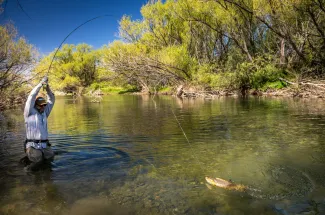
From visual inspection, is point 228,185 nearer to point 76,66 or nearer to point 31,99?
point 31,99

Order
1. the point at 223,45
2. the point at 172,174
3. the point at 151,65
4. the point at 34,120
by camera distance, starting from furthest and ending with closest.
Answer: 1. the point at 223,45
2. the point at 151,65
3. the point at 34,120
4. the point at 172,174

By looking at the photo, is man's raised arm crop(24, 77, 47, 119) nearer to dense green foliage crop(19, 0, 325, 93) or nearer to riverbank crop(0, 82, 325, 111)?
dense green foliage crop(19, 0, 325, 93)

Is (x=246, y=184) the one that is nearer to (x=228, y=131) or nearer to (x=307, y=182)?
(x=307, y=182)

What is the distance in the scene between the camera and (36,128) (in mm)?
7254

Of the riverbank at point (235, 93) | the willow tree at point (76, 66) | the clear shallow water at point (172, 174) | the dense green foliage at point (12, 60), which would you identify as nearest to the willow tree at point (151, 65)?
the riverbank at point (235, 93)

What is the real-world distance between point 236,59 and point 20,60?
25.7 metres

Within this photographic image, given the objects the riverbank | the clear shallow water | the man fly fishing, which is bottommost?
the clear shallow water

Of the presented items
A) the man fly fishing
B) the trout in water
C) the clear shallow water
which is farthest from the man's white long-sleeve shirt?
the trout in water

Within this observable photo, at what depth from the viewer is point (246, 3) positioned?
32188 millimetres

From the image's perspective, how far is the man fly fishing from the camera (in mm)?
7098

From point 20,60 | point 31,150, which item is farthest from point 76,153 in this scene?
point 20,60

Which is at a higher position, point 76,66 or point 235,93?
point 76,66

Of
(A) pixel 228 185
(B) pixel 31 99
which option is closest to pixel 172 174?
(A) pixel 228 185

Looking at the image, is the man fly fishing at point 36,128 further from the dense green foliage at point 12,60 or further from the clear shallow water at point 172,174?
the dense green foliage at point 12,60
